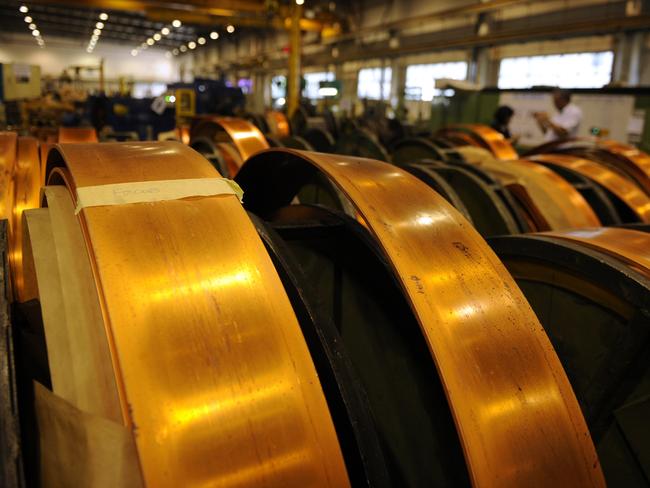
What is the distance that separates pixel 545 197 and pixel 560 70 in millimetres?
7673

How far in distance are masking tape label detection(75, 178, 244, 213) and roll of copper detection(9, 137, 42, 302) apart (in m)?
0.60

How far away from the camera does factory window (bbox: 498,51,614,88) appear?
8508 mm

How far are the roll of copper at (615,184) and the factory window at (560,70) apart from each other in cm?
611

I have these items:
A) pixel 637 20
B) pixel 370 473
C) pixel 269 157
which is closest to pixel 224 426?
pixel 370 473

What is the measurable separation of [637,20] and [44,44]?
2640cm

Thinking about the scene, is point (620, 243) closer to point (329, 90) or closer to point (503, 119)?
point (503, 119)

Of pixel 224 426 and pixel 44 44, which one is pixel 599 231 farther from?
pixel 44 44

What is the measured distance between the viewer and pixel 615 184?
3008 millimetres

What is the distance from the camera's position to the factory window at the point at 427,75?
1016cm

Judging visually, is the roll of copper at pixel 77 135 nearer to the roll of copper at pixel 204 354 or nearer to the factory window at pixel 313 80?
the roll of copper at pixel 204 354

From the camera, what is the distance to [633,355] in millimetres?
1348

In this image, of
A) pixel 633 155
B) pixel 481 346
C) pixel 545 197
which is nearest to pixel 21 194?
pixel 481 346

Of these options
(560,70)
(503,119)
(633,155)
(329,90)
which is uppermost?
(560,70)

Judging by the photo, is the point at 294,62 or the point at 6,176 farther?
the point at 294,62
